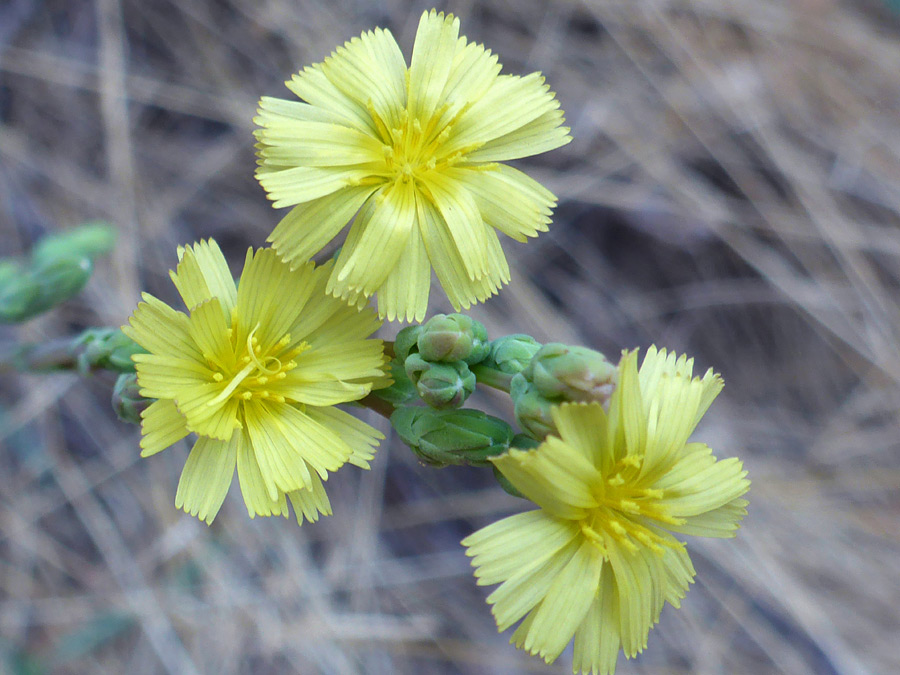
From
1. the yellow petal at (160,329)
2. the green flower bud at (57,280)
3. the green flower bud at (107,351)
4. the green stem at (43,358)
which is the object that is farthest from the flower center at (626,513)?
the green flower bud at (57,280)

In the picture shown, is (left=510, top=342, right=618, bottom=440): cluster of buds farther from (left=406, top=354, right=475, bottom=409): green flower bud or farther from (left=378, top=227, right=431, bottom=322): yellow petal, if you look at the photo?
(left=378, top=227, right=431, bottom=322): yellow petal

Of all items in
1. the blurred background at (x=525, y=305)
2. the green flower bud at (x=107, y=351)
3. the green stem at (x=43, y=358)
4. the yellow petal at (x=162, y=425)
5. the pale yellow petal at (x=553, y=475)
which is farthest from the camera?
the blurred background at (x=525, y=305)

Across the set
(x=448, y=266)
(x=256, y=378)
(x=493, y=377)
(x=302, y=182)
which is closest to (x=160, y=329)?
(x=256, y=378)

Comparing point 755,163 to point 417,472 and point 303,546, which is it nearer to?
point 417,472

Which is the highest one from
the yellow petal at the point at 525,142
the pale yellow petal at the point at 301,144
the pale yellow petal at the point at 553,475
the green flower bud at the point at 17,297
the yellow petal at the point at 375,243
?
the green flower bud at the point at 17,297

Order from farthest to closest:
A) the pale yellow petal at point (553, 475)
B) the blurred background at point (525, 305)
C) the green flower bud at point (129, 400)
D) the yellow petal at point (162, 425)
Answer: the blurred background at point (525, 305) → the green flower bud at point (129, 400) → the yellow petal at point (162, 425) → the pale yellow petal at point (553, 475)

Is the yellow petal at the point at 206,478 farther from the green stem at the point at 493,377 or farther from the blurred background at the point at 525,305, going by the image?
the blurred background at the point at 525,305
